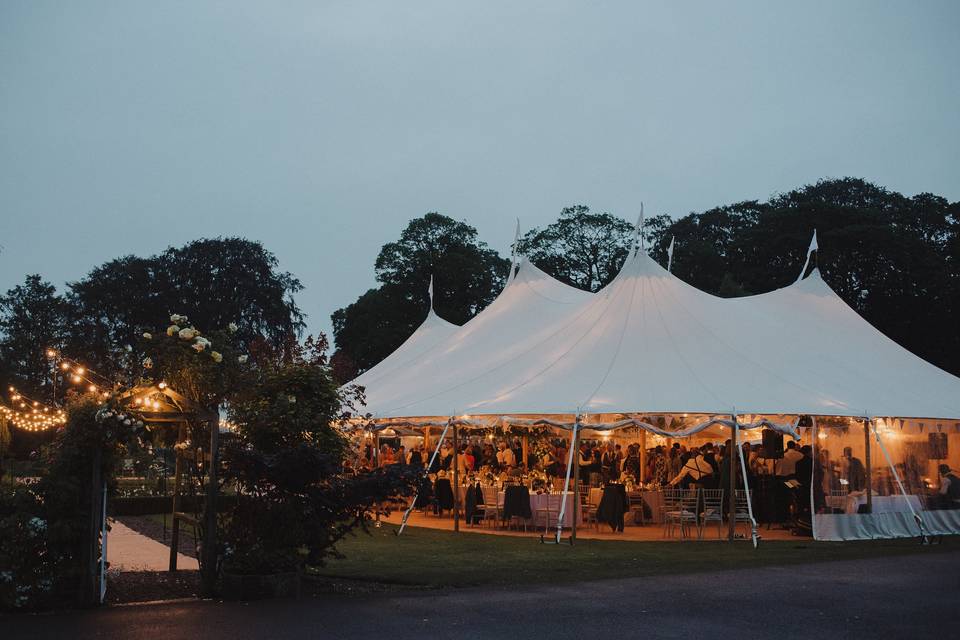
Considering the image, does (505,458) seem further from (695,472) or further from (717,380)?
(717,380)

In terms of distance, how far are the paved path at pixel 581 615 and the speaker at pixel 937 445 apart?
720cm

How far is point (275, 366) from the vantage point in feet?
34.0

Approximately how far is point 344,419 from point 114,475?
2.42m

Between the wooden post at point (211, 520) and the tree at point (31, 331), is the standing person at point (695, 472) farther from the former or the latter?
the tree at point (31, 331)

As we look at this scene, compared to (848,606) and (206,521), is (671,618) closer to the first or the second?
(848,606)

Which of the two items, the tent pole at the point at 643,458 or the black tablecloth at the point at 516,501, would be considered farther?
the tent pole at the point at 643,458

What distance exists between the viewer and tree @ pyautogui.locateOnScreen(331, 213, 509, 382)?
4731 centimetres

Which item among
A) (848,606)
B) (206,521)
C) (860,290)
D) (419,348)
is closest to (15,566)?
(206,521)

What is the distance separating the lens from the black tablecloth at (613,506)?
54.7ft

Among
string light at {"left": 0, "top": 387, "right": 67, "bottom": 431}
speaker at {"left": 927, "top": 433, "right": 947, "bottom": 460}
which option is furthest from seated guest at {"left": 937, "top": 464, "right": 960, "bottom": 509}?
string light at {"left": 0, "top": 387, "right": 67, "bottom": 431}

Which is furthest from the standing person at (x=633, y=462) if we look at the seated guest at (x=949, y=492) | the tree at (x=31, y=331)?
the tree at (x=31, y=331)

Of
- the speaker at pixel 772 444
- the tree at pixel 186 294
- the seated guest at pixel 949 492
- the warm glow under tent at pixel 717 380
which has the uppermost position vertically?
the tree at pixel 186 294

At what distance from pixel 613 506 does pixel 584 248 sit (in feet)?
119

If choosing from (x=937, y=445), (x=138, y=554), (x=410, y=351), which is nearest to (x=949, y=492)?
(x=937, y=445)
